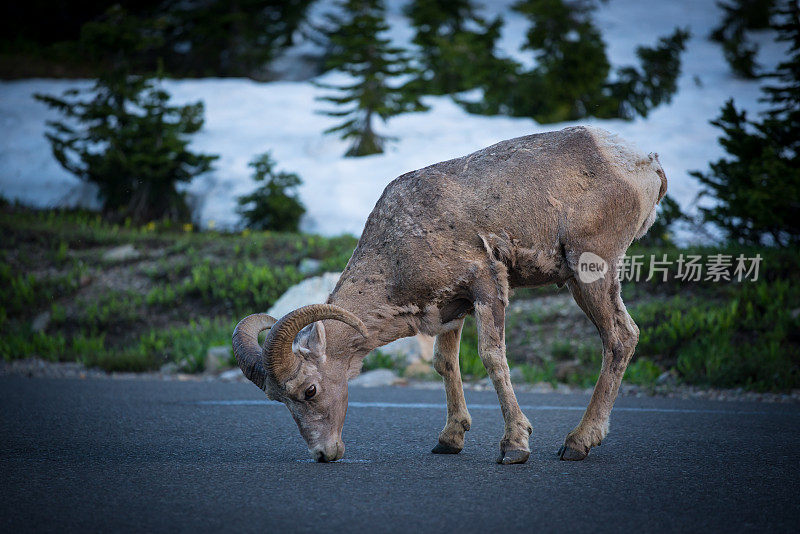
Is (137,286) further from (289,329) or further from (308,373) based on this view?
(289,329)

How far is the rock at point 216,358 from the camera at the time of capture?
11.1m

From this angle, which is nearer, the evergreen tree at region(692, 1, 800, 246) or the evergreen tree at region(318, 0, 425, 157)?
the evergreen tree at region(692, 1, 800, 246)

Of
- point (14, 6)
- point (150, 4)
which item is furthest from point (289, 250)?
point (14, 6)

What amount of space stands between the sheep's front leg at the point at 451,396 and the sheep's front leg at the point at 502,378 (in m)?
0.43

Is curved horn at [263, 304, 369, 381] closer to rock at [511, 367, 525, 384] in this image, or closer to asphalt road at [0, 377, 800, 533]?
asphalt road at [0, 377, 800, 533]

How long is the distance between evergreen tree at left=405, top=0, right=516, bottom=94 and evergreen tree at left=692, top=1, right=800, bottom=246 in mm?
11871

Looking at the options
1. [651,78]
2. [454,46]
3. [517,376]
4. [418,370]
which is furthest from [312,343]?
[454,46]

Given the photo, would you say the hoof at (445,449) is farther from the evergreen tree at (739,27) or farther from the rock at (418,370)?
the evergreen tree at (739,27)

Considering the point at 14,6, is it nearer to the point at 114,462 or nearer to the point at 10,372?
the point at 10,372

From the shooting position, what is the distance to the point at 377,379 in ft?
34.7

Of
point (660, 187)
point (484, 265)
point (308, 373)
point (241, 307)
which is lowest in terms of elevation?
point (241, 307)

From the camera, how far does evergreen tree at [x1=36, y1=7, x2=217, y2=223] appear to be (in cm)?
1727

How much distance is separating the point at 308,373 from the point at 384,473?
85 cm

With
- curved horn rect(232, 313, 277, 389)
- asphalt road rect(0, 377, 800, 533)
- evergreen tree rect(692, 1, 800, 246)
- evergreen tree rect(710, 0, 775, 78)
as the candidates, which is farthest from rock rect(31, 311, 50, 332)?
evergreen tree rect(710, 0, 775, 78)
